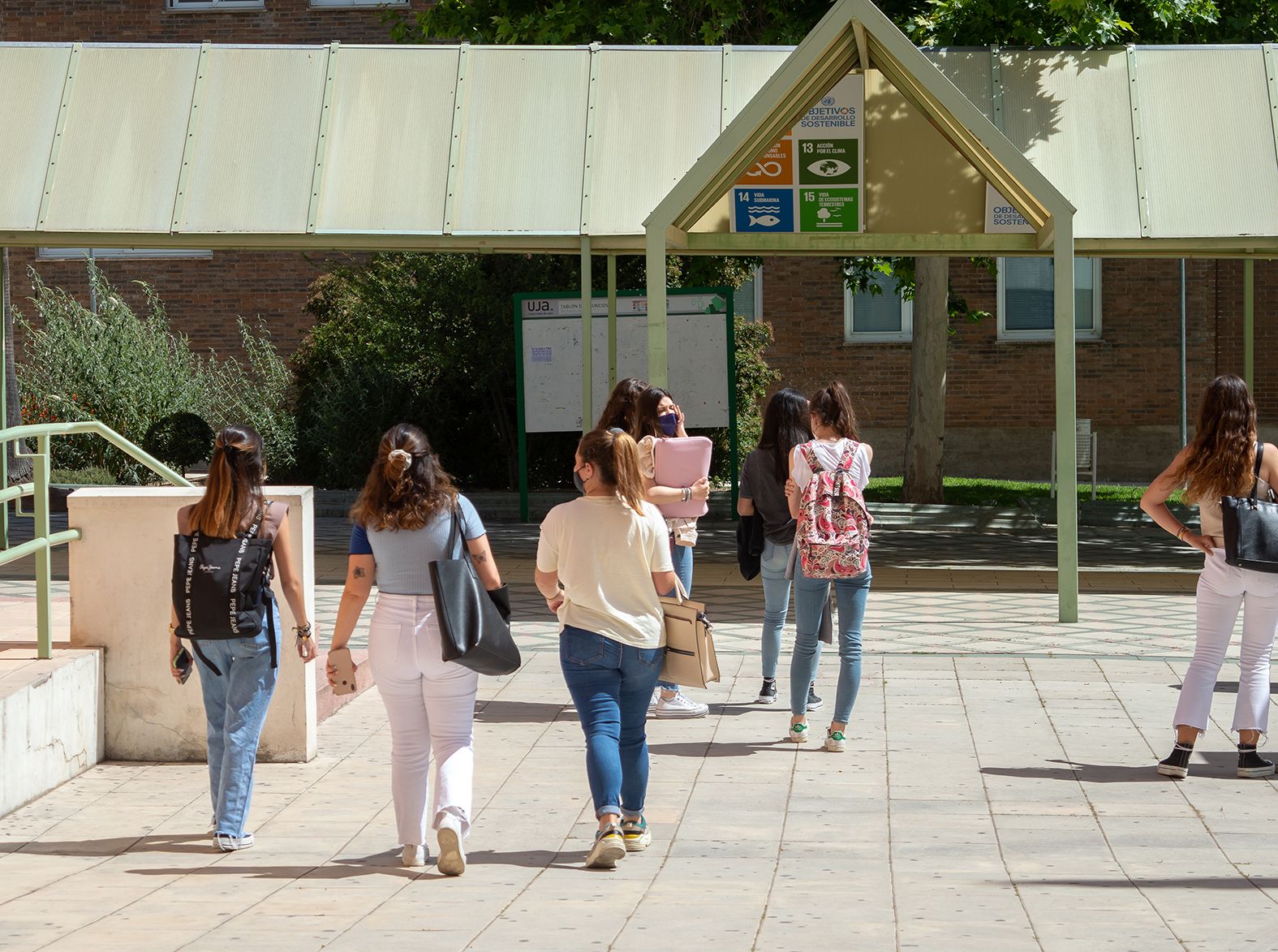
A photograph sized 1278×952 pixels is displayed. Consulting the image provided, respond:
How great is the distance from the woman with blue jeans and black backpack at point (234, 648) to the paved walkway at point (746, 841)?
0.82 ft

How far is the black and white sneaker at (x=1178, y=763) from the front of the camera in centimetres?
720

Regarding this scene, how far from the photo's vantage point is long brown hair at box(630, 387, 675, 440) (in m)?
7.95

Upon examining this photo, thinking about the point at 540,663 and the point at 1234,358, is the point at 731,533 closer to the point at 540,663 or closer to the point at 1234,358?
the point at 540,663

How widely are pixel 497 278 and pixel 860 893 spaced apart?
49.6ft

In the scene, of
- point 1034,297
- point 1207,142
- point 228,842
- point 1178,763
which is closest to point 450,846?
point 228,842

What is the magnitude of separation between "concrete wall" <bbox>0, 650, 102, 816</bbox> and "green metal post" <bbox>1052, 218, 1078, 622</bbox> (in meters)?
6.45

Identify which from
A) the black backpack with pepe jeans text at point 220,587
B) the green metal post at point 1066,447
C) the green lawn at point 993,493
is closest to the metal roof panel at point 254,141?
the green metal post at point 1066,447

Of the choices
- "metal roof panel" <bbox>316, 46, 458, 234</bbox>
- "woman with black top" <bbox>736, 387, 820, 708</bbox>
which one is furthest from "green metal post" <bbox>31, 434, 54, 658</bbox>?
"metal roof panel" <bbox>316, 46, 458, 234</bbox>

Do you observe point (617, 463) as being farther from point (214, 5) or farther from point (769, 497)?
point (214, 5)

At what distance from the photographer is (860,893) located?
550 cm

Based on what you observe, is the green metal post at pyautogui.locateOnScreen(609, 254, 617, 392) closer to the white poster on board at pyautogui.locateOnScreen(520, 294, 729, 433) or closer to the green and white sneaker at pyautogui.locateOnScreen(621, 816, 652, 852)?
the white poster on board at pyautogui.locateOnScreen(520, 294, 729, 433)

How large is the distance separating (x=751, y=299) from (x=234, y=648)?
851 inches

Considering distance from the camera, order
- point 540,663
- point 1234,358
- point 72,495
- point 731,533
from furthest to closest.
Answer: point 1234,358, point 731,533, point 540,663, point 72,495

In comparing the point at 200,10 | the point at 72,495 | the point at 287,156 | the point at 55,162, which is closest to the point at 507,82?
the point at 287,156
